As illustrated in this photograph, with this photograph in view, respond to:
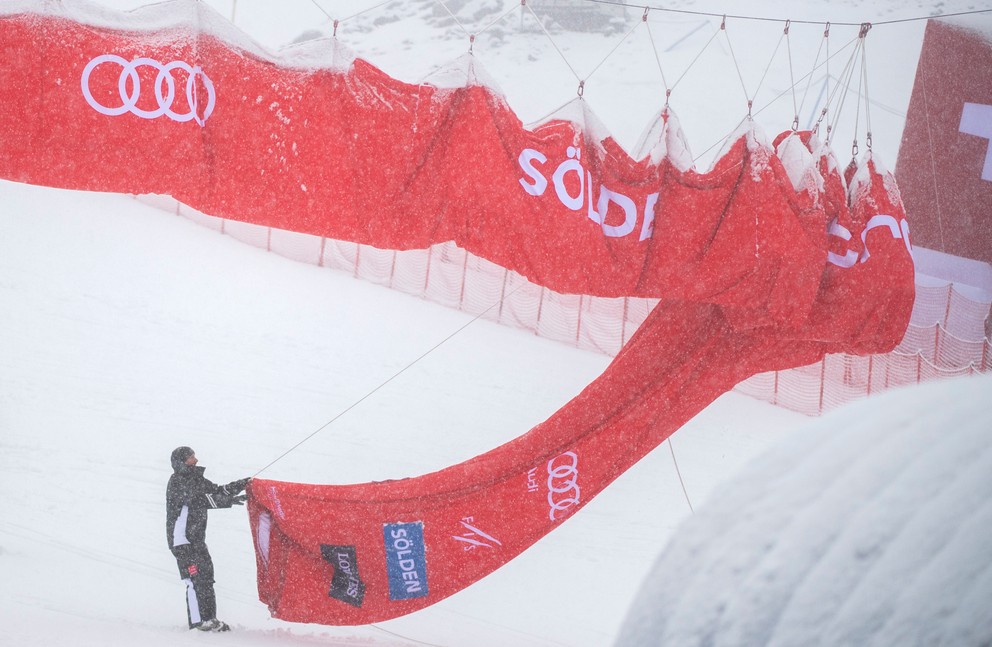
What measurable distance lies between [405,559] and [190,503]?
1.32 m

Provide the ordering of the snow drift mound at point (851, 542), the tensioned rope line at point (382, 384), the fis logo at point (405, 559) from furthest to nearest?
the tensioned rope line at point (382, 384), the fis logo at point (405, 559), the snow drift mound at point (851, 542)

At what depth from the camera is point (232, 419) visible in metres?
9.04

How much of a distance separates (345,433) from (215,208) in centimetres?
522

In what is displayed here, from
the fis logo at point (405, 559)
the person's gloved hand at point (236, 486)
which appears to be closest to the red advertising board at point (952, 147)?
the fis logo at point (405, 559)

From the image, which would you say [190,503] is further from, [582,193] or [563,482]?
[582,193]

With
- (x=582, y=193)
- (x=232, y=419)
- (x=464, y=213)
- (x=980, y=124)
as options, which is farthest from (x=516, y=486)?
(x=980, y=124)

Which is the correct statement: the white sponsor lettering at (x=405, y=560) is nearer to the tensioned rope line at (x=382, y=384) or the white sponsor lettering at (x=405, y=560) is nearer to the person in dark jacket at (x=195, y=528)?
the person in dark jacket at (x=195, y=528)

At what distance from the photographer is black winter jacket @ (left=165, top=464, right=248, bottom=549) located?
16.1ft

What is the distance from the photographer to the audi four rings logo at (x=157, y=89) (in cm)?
400

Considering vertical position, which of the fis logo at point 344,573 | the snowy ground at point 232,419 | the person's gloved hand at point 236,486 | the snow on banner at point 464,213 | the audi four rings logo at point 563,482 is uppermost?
the snow on banner at point 464,213

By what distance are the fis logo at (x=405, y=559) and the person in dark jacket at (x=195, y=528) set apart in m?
0.92

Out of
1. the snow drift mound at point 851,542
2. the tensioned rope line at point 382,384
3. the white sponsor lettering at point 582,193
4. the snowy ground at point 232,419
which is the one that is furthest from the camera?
the tensioned rope line at point 382,384

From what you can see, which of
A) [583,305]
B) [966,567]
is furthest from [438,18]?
[966,567]

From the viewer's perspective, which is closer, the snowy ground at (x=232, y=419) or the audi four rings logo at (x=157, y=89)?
the audi four rings logo at (x=157, y=89)
